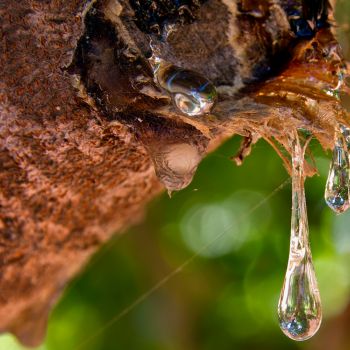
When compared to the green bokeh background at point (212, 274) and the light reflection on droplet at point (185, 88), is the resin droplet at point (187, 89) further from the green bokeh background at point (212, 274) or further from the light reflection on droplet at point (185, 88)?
the green bokeh background at point (212, 274)

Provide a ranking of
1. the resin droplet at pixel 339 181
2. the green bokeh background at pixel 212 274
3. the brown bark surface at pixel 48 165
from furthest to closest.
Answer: the green bokeh background at pixel 212 274 → the resin droplet at pixel 339 181 → the brown bark surface at pixel 48 165

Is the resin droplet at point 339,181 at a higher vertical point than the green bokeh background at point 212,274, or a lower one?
higher

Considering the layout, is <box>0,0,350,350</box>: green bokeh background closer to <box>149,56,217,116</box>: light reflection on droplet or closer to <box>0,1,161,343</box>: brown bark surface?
<box>0,1,161,343</box>: brown bark surface

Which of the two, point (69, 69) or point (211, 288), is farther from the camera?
point (211, 288)

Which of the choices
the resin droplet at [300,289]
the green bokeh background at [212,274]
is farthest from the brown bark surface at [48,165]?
the green bokeh background at [212,274]

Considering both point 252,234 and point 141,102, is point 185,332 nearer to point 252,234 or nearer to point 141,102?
point 252,234

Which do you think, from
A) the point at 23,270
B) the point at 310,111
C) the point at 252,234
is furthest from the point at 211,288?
the point at 310,111

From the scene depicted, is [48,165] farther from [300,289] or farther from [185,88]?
[300,289]
